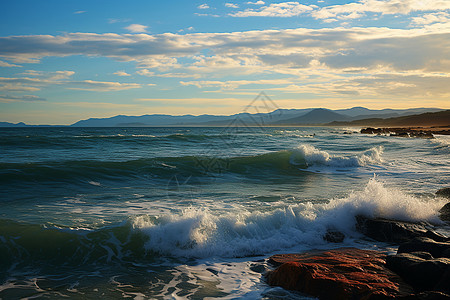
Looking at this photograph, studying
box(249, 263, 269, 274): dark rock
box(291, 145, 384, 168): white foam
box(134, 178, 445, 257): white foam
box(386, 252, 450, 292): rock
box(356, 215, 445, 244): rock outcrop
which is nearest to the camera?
box(386, 252, 450, 292): rock

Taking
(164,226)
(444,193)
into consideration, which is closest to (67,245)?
(164,226)

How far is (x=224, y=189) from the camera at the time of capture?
538 inches

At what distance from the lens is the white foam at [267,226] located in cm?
757

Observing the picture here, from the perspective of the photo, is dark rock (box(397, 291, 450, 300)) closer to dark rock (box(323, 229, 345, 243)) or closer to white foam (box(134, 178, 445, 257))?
white foam (box(134, 178, 445, 257))

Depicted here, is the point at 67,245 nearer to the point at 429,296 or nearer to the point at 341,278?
the point at 341,278

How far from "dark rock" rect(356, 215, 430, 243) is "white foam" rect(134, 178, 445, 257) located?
0.28 m

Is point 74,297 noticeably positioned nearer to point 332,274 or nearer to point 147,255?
point 147,255

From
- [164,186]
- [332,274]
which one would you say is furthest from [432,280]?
[164,186]

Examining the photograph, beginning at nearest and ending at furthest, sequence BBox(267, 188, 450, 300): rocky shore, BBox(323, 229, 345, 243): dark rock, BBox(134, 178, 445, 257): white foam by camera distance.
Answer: BBox(267, 188, 450, 300): rocky shore < BBox(134, 178, 445, 257): white foam < BBox(323, 229, 345, 243): dark rock

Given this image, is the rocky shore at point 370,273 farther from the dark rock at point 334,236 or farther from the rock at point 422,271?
the dark rock at point 334,236

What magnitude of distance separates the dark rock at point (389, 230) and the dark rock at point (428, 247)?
1.46 metres

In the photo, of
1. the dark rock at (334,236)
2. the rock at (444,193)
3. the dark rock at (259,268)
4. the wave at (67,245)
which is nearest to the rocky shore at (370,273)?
the dark rock at (259,268)

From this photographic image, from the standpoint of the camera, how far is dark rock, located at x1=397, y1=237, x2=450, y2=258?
5859mm

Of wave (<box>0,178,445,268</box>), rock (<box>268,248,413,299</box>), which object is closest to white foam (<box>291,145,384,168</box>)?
wave (<box>0,178,445,268</box>)
